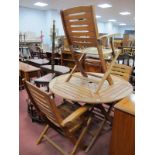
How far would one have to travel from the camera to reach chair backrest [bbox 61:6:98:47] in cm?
151

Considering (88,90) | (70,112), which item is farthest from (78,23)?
(70,112)

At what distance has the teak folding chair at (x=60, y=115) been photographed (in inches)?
58.4

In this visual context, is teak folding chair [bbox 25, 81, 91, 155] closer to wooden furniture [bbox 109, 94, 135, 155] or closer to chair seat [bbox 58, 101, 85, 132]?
chair seat [bbox 58, 101, 85, 132]

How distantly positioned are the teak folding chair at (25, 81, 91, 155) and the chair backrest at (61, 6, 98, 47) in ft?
2.02

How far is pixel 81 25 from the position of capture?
5.29ft

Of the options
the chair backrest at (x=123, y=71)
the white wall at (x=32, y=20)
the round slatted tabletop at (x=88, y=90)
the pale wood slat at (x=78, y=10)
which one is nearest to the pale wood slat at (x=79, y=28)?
the pale wood slat at (x=78, y=10)

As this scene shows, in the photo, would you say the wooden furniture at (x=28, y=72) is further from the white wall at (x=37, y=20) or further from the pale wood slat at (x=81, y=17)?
the white wall at (x=37, y=20)

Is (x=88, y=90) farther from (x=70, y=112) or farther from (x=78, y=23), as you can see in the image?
(x=78, y=23)

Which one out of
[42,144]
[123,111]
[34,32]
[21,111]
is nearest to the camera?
[123,111]

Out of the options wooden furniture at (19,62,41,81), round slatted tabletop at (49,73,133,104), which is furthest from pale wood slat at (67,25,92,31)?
wooden furniture at (19,62,41,81)
